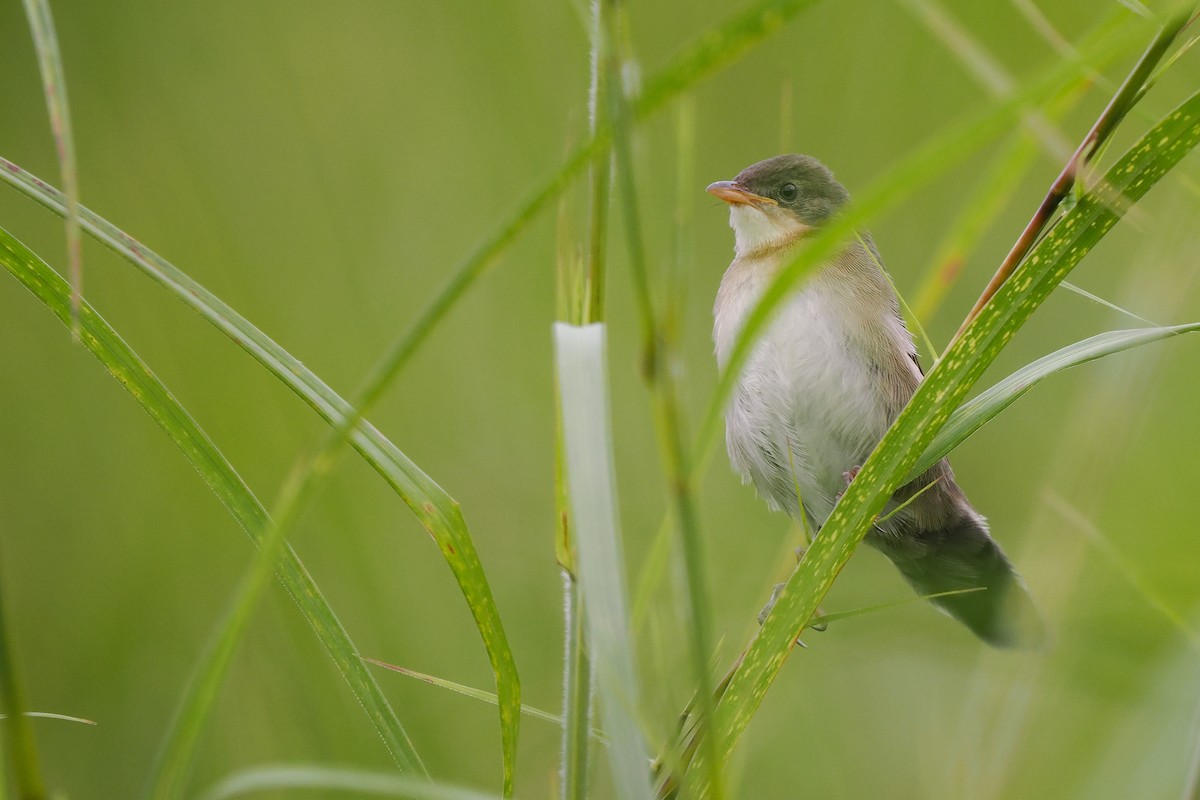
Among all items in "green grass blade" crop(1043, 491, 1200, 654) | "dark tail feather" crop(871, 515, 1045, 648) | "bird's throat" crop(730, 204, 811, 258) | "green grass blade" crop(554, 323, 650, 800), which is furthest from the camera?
"bird's throat" crop(730, 204, 811, 258)

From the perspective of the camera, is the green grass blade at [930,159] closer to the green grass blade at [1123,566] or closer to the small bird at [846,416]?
the green grass blade at [1123,566]

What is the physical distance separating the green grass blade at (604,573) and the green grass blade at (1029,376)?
429 mm

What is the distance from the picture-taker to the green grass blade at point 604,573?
0.86m

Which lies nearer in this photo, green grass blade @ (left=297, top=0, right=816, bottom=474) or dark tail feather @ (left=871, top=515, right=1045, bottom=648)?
green grass blade @ (left=297, top=0, right=816, bottom=474)

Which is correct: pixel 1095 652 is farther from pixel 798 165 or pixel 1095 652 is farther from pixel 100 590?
pixel 100 590

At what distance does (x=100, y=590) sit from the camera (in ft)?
13.2

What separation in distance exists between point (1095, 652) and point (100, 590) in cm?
361

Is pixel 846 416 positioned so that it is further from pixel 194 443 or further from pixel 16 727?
pixel 16 727

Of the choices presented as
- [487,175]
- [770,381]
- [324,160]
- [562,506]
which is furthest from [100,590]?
[562,506]

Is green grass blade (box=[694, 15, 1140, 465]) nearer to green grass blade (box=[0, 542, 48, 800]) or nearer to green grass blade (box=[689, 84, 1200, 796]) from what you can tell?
green grass blade (box=[689, 84, 1200, 796])

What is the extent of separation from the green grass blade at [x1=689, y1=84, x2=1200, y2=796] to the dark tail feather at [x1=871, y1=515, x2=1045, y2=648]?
130 cm

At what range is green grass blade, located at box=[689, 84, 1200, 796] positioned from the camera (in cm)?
108

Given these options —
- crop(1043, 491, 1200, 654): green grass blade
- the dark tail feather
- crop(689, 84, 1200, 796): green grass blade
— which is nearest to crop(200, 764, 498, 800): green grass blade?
crop(689, 84, 1200, 796): green grass blade

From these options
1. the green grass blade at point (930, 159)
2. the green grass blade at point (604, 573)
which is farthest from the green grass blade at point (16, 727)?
the green grass blade at point (930, 159)
